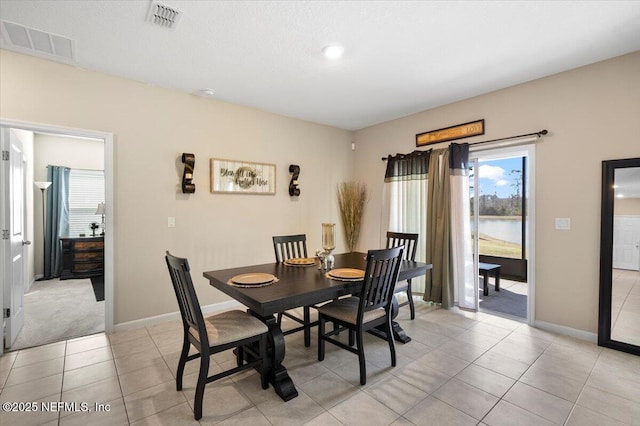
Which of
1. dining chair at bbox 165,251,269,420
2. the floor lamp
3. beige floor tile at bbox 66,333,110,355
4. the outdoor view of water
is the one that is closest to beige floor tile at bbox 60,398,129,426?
dining chair at bbox 165,251,269,420

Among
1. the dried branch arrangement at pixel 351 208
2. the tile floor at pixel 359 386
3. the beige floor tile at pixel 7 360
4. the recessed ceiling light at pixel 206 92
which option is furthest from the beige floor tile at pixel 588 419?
the recessed ceiling light at pixel 206 92

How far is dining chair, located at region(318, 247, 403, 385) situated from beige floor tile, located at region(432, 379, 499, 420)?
44cm

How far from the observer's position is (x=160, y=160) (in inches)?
134

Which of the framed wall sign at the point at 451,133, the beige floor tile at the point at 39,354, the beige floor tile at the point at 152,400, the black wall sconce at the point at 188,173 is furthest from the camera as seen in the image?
the framed wall sign at the point at 451,133

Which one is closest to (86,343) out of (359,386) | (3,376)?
(3,376)

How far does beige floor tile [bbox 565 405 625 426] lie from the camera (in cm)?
180

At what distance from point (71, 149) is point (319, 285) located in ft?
20.6

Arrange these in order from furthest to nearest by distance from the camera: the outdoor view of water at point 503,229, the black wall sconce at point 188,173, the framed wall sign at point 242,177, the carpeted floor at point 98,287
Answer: the outdoor view of water at point 503,229 → the carpeted floor at point 98,287 → the framed wall sign at point 242,177 → the black wall sconce at point 188,173

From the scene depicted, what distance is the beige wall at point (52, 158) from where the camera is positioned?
5.39 metres

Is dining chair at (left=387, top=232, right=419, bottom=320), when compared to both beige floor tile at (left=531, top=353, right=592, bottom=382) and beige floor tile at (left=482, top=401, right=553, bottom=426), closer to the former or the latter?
beige floor tile at (left=531, top=353, right=592, bottom=382)

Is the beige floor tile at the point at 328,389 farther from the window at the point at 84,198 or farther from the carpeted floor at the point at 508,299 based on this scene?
the window at the point at 84,198

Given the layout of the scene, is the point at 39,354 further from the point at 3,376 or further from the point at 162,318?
the point at 162,318

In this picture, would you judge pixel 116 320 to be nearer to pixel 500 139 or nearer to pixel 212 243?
pixel 212 243

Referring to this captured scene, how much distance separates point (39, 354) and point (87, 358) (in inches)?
18.9
